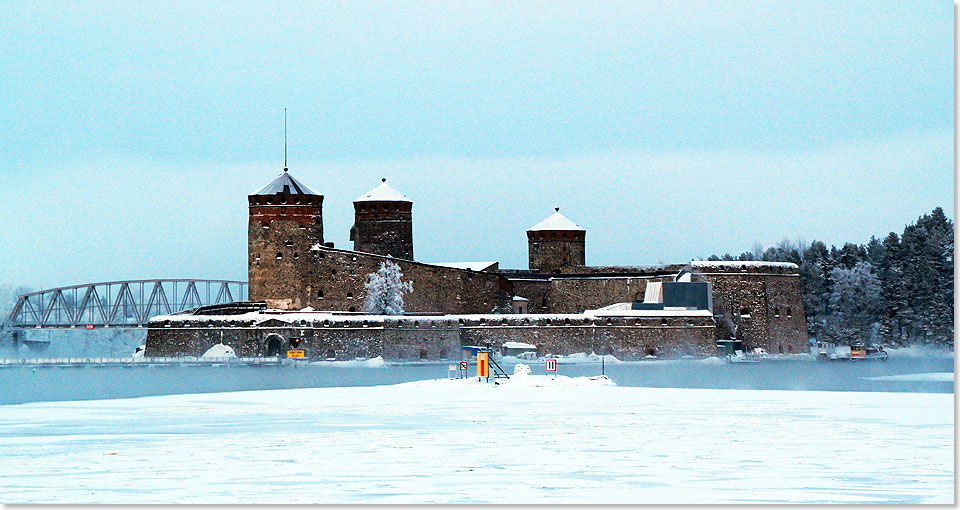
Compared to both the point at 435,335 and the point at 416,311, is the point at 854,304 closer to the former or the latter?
the point at 416,311

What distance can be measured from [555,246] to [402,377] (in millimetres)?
22479

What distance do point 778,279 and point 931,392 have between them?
25266mm

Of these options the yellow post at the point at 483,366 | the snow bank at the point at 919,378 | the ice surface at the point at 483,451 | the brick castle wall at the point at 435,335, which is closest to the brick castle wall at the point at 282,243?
the brick castle wall at the point at 435,335

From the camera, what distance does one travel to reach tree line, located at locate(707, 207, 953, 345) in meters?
56.7

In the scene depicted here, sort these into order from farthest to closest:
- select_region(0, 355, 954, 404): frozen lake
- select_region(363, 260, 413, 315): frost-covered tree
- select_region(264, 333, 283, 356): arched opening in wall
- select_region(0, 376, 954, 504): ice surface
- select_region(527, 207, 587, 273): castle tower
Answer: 1. select_region(527, 207, 587, 273): castle tower
2. select_region(363, 260, 413, 315): frost-covered tree
3. select_region(264, 333, 283, 356): arched opening in wall
4. select_region(0, 355, 954, 404): frozen lake
5. select_region(0, 376, 954, 504): ice surface

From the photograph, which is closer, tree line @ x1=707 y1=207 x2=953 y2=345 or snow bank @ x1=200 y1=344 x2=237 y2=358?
snow bank @ x1=200 y1=344 x2=237 y2=358

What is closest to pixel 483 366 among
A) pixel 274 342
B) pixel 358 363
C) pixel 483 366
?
pixel 483 366

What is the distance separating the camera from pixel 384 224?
5306 centimetres

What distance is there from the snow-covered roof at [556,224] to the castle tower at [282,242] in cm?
1256

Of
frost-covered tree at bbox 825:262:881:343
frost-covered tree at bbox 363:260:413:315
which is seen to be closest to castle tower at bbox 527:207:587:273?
frost-covered tree at bbox 363:260:413:315

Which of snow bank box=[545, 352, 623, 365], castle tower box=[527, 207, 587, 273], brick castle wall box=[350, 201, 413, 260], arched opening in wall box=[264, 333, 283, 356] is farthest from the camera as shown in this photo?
castle tower box=[527, 207, 587, 273]

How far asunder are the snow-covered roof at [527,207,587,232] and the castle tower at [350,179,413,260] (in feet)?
22.3

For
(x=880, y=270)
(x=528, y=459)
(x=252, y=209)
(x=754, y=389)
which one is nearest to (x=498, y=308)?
(x=252, y=209)

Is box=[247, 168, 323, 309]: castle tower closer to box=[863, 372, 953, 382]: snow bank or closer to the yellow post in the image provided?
the yellow post
